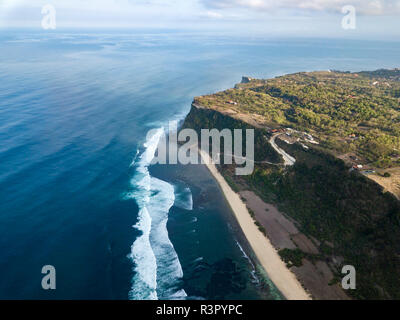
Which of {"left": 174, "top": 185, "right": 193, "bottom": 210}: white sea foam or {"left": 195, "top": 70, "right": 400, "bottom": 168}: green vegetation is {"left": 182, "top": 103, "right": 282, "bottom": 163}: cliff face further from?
{"left": 174, "top": 185, "right": 193, "bottom": 210}: white sea foam

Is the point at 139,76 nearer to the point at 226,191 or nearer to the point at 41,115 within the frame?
the point at 41,115

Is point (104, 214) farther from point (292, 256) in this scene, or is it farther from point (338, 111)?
point (338, 111)

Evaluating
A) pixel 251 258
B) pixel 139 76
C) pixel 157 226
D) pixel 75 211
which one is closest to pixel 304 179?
pixel 251 258

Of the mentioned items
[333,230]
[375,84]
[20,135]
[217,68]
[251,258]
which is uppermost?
[217,68]

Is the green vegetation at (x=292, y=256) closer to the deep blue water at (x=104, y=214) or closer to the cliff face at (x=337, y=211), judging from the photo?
the cliff face at (x=337, y=211)

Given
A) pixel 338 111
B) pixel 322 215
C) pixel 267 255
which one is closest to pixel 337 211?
pixel 322 215
